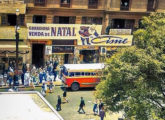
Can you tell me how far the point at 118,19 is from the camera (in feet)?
135

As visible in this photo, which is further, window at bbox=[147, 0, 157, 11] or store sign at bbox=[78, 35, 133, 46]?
window at bbox=[147, 0, 157, 11]

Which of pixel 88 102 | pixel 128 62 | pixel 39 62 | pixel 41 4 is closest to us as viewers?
pixel 128 62

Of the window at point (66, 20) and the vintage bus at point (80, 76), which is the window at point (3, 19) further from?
the vintage bus at point (80, 76)

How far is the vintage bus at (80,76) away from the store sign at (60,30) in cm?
612

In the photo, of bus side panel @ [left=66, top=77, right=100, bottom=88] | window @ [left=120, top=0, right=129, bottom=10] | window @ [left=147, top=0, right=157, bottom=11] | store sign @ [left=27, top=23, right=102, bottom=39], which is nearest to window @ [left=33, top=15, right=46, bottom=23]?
store sign @ [left=27, top=23, right=102, bottom=39]

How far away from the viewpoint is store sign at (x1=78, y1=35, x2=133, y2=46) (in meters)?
39.6

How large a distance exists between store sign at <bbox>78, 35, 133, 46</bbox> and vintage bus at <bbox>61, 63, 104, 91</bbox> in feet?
22.7

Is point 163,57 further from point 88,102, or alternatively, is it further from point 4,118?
point 88,102

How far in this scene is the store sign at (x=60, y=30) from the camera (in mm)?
36469

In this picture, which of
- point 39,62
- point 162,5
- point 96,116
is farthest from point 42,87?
point 162,5

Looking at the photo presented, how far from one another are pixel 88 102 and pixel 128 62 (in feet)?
40.4

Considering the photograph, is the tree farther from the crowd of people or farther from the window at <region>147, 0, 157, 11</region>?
the window at <region>147, 0, 157, 11</region>

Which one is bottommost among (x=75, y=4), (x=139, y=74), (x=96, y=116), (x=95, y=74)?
(x=96, y=116)

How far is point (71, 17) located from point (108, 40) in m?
5.68
